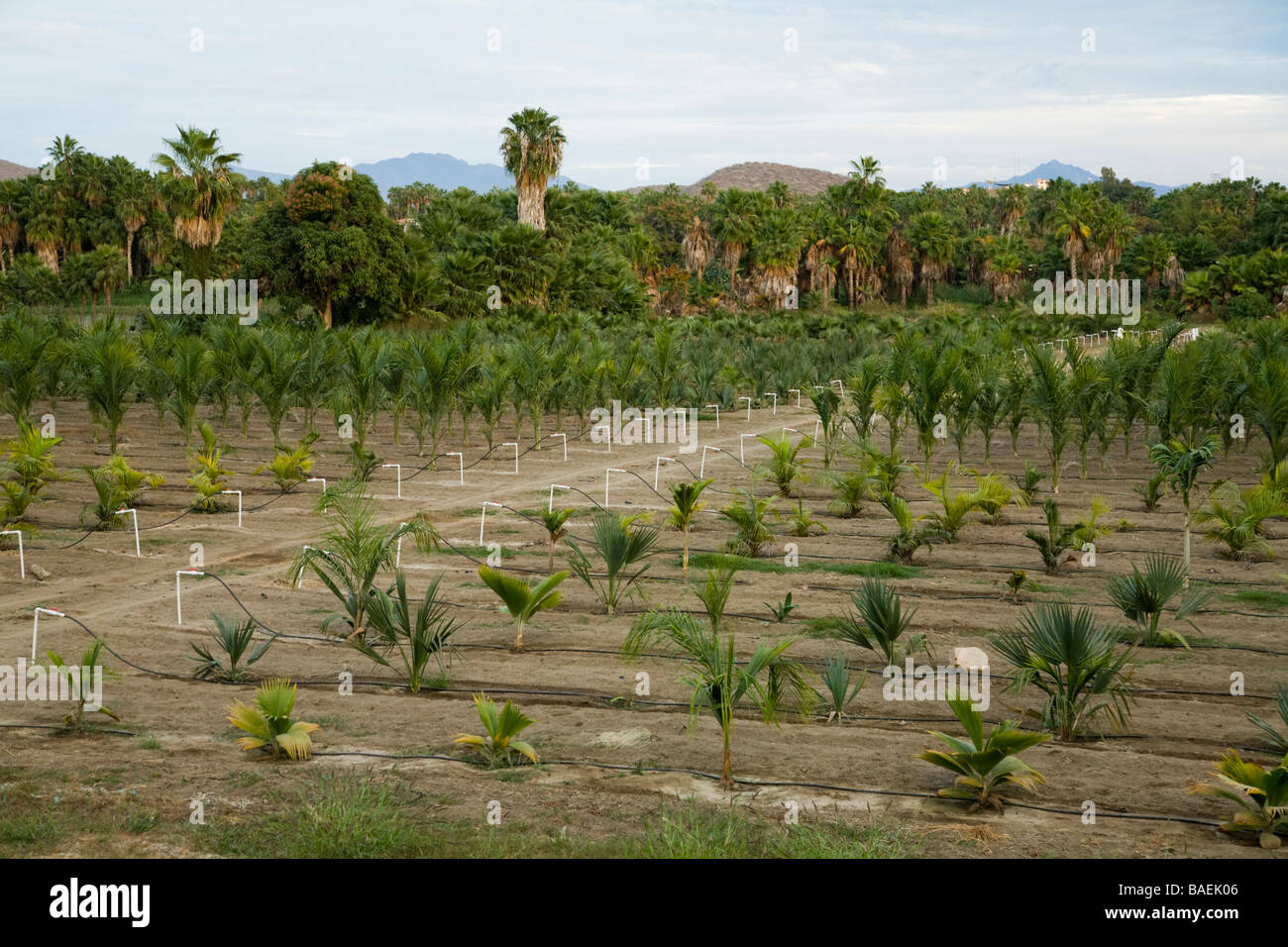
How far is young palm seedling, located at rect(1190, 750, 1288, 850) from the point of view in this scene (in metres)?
5.12

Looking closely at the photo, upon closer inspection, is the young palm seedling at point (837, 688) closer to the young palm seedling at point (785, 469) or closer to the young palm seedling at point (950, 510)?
the young palm seedling at point (950, 510)

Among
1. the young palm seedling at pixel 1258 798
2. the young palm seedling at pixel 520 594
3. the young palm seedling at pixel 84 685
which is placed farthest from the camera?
the young palm seedling at pixel 520 594

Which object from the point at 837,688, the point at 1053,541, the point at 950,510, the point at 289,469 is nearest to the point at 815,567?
the point at 950,510

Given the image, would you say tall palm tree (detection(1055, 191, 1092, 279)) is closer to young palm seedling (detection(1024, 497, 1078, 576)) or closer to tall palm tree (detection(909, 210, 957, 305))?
tall palm tree (detection(909, 210, 957, 305))

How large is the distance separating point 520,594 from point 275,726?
2.31 meters

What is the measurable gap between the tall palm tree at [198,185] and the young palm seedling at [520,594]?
35.6m

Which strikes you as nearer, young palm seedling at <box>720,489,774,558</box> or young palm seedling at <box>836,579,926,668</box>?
young palm seedling at <box>836,579,926,668</box>

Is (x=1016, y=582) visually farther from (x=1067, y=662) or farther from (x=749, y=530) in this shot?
(x=1067, y=662)

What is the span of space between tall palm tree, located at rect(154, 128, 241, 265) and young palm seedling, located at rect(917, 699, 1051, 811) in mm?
38988

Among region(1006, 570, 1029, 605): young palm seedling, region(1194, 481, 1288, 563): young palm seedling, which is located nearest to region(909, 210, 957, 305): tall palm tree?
region(1194, 481, 1288, 563): young palm seedling

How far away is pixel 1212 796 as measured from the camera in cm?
571

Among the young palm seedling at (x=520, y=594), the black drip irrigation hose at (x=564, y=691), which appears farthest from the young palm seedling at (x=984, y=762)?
the young palm seedling at (x=520, y=594)

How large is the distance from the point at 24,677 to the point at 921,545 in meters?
8.37

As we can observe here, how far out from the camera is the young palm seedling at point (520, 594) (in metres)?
7.95
